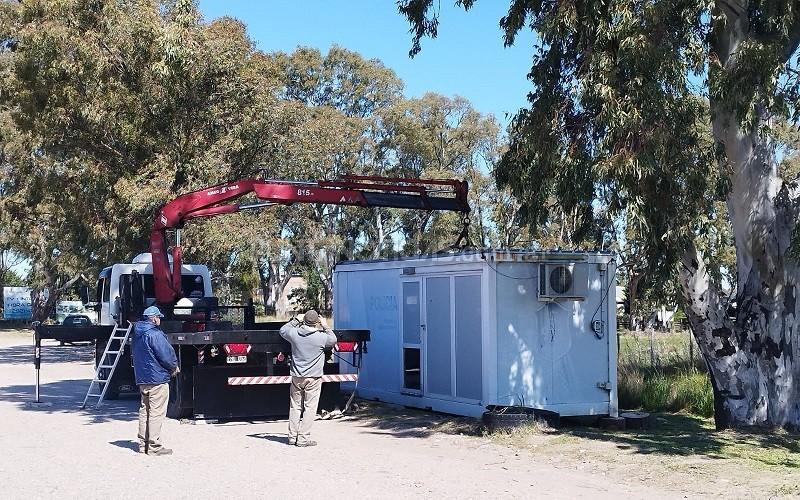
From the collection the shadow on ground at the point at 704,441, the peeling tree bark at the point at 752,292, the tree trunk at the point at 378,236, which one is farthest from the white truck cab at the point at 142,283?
the tree trunk at the point at 378,236

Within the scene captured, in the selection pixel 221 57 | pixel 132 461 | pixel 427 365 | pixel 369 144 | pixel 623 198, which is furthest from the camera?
pixel 369 144

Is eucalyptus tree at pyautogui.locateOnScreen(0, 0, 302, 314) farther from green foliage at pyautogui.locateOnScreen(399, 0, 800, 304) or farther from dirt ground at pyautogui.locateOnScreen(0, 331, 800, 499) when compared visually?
A: green foliage at pyautogui.locateOnScreen(399, 0, 800, 304)

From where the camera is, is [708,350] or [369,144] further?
[369,144]

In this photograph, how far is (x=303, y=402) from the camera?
12.4 m

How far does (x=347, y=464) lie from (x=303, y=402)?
1785 mm

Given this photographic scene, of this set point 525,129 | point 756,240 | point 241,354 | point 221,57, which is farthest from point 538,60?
point 221,57

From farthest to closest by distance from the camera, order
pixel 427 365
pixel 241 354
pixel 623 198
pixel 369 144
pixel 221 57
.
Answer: pixel 369 144 < pixel 221 57 < pixel 427 365 < pixel 241 354 < pixel 623 198

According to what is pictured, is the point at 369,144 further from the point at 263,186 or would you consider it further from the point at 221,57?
the point at 263,186

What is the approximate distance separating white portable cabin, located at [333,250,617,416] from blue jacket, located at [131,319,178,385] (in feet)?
15.2

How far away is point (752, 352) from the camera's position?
13469 mm

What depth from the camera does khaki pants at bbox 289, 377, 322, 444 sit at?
12.2 m

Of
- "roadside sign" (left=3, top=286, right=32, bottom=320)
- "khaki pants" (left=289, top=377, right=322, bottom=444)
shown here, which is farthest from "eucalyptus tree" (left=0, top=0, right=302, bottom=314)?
"roadside sign" (left=3, top=286, right=32, bottom=320)

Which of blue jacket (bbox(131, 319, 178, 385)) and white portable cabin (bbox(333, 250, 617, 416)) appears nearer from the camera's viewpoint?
blue jacket (bbox(131, 319, 178, 385))

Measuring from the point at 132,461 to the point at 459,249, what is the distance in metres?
6.75
